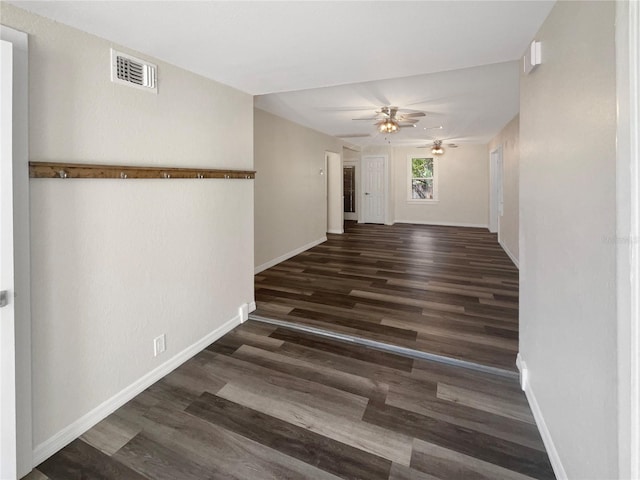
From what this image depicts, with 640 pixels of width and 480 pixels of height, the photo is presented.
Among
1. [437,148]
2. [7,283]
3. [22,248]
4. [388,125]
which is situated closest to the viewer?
[7,283]

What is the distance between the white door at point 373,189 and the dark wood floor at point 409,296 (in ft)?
11.6

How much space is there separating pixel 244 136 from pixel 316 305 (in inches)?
72.5

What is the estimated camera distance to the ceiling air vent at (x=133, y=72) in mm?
1871

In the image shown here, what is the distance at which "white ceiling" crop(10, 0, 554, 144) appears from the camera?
5.14 feet

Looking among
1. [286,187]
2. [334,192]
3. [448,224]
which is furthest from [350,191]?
[286,187]

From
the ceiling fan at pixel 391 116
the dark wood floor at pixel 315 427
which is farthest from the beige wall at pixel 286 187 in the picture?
the dark wood floor at pixel 315 427

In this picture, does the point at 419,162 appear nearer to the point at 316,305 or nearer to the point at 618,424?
the point at 316,305

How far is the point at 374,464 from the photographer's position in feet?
5.08

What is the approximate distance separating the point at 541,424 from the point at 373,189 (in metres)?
8.75

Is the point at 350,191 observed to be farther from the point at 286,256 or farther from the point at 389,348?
the point at 389,348

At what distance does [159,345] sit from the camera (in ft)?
7.35

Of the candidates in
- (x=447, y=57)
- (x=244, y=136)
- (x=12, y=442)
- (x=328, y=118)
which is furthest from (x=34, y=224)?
(x=328, y=118)

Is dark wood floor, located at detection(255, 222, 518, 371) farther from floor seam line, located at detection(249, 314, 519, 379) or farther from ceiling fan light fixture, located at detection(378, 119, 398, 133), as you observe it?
ceiling fan light fixture, located at detection(378, 119, 398, 133)

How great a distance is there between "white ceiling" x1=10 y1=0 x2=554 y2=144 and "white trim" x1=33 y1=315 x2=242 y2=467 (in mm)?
2048
